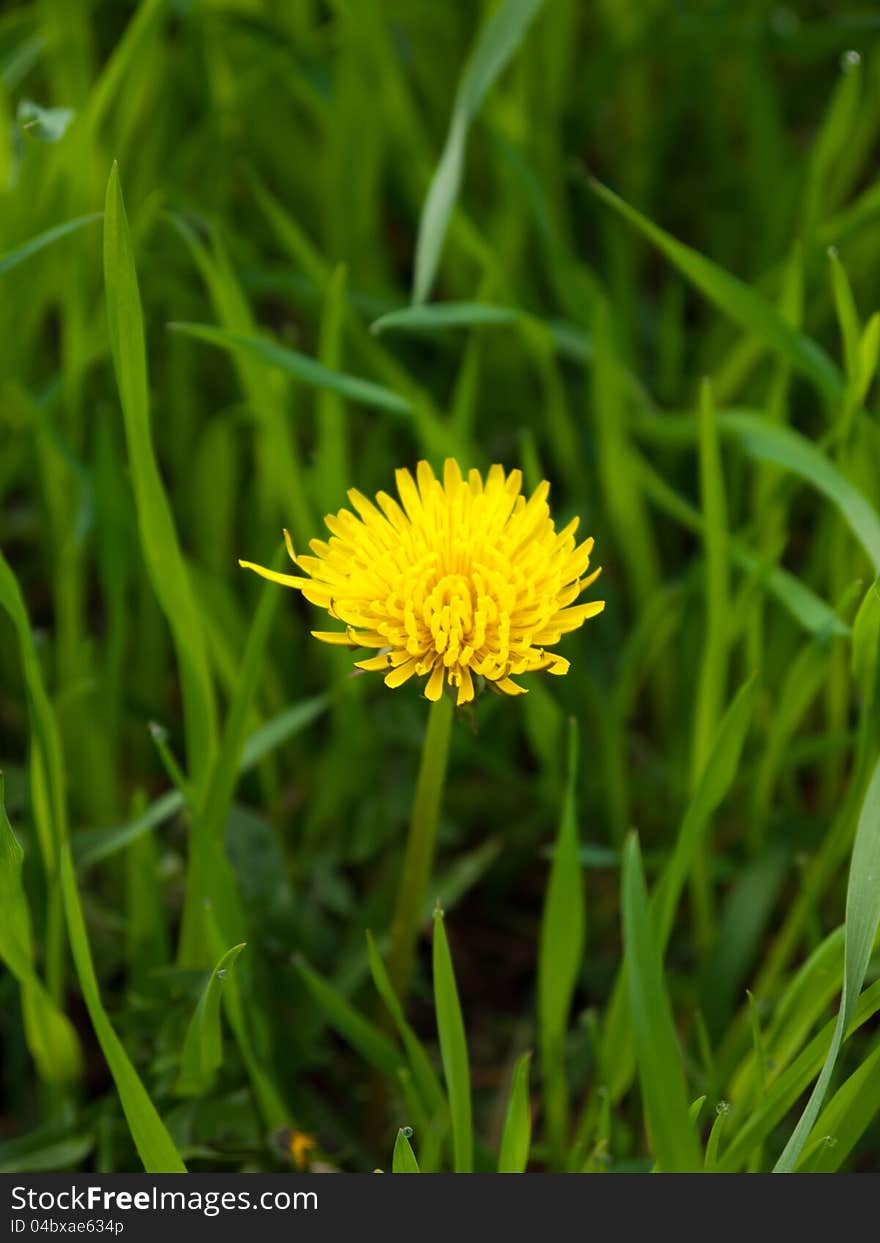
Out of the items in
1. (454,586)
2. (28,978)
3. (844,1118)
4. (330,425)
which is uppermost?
(330,425)

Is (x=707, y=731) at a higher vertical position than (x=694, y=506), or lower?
lower

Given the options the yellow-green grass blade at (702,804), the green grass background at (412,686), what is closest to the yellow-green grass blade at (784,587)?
the green grass background at (412,686)

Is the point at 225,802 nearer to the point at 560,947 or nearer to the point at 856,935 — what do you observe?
the point at 560,947

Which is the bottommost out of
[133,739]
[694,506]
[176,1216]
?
[176,1216]

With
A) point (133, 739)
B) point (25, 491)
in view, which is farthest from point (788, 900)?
point (25, 491)

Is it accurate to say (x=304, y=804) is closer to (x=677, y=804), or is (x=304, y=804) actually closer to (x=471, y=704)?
(x=677, y=804)

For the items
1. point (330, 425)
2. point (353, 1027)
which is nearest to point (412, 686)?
point (330, 425)
